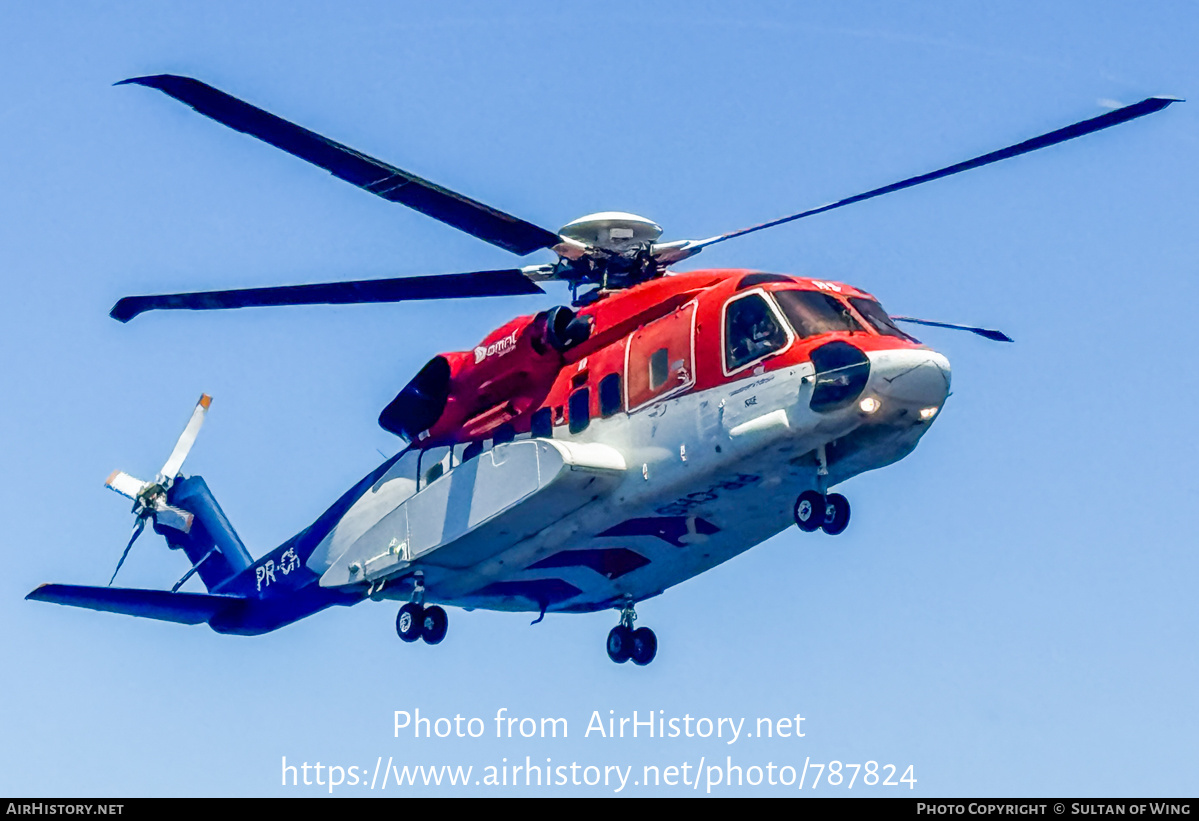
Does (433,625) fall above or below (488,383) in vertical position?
below

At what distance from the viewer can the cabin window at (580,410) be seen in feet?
69.1

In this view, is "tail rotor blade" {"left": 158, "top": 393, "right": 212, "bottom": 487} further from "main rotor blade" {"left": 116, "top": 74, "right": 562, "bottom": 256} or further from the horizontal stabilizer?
"main rotor blade" {"left": 116, "top": 74, "right": 562, "bottom": 256}

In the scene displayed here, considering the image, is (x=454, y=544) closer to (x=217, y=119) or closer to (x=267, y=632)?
(x=267, y=632)

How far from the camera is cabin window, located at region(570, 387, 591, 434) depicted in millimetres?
21062

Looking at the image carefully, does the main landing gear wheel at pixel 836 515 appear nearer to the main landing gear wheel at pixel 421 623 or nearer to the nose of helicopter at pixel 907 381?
the nose of helicopter at pixel 907 381

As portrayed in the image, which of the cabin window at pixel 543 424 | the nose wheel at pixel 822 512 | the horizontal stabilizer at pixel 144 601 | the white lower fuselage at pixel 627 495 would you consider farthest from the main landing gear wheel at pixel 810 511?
the horizontal stabilizer at pixel 144 601

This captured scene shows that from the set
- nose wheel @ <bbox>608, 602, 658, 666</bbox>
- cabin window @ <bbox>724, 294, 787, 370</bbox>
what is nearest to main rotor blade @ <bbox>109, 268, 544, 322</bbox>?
cabin window @ <bbox>724, 294, 787, 370</bbox>

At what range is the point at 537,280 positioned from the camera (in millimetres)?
21969

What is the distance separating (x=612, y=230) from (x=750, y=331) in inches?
105

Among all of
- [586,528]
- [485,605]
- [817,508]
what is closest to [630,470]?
[586,528]

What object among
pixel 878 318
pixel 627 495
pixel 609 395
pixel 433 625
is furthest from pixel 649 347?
pixel 433 625

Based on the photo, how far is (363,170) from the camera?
1930 cm

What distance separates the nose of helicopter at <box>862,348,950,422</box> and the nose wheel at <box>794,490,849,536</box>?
126 centimetres

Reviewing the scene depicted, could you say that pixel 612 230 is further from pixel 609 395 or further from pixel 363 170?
pixel 363 170
